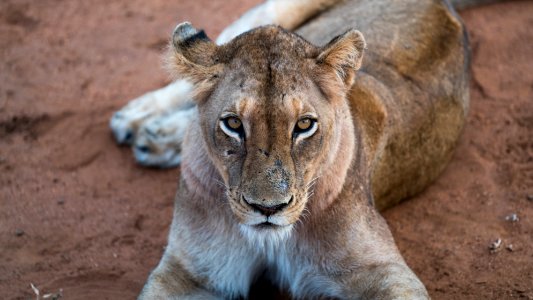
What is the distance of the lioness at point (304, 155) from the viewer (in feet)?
11.3

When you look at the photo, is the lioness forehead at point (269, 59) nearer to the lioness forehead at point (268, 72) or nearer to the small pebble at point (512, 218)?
the lioness forehead at point (268, 72)

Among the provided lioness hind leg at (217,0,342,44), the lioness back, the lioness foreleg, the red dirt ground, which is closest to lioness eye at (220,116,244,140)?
the lioness foreleg

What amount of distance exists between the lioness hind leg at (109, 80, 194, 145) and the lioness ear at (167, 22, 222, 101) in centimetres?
201

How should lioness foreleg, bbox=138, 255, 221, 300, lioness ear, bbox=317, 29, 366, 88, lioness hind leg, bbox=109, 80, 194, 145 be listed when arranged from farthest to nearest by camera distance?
lioness hind leg, bbox=109, 80, 194, 145, lioness foreleg, bbox=138, 255, 221, 300, lioness ear, bbox=317, 29, 366, 88

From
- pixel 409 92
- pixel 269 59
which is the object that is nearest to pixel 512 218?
pixel 409 92

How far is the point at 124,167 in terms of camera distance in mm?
5754

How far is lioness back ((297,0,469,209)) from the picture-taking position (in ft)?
15.3

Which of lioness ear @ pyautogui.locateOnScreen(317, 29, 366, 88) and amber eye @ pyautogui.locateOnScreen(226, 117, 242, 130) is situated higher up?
amber eye @ pyautogui.locateOnScreen(226, 117, 242, 130)

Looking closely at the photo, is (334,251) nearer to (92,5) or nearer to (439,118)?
(439,118)

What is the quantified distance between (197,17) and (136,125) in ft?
5.59

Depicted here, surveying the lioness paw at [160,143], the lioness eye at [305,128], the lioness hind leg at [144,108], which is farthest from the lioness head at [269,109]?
the lioness hind leg at [144,108]

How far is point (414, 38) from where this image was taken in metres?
5.22

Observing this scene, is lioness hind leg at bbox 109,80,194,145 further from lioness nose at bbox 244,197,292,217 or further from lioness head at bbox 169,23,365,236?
lioness nose at bbox 244,197,292,217

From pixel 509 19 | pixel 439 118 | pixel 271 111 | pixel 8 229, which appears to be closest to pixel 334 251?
pixel 271 111
